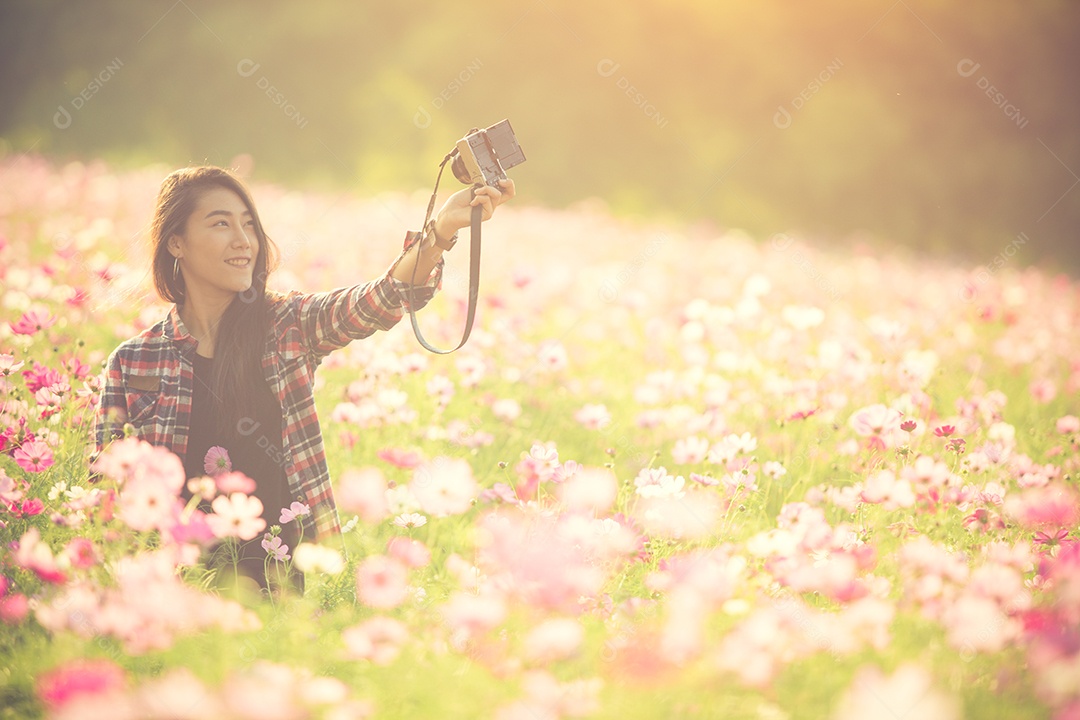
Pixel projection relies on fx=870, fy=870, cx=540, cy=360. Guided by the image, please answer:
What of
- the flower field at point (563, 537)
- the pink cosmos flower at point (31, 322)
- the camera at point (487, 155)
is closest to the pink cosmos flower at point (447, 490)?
the flower field at point (563, 537)

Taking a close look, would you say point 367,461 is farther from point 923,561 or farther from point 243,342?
point 923,561

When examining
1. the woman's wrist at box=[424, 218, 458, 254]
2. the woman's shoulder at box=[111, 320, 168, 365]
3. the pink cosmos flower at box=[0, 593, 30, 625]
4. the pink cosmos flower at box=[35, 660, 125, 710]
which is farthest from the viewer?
the woman's shoulder at box=[111, 320, 168, 365]

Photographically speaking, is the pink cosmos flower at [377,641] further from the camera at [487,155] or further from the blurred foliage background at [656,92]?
the blurred foliage background at [656,92]

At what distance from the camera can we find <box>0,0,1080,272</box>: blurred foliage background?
1082 centimetres

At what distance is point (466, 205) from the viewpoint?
1.95m

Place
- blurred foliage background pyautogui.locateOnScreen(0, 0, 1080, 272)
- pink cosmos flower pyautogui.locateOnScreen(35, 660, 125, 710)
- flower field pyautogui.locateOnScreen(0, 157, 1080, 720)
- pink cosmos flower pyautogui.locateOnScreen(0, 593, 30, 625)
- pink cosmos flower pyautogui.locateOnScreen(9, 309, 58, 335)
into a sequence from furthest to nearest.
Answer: blurred foliage background pyautogui.locateOnScreen(0, 0, 1080, 272) < pink cosmos flower pyautogui.locateOnScreen(9, 309, 58, 335) < pink cosmos flower pyautogui.locateOnScreen(0, 593, 30, 625) < flower field pyautogui.locateOnScreen(0, 157, 1080, 720) < pink cosmos flower pyautogui.locateOnScreen(35, 660, 125, 710)

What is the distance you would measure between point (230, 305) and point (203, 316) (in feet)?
0.28

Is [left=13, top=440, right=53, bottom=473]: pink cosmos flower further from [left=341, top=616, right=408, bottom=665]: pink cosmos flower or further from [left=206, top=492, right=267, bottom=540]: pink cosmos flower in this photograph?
[left=341, top=616, right=408, bottom=665]: pink cosmos flower

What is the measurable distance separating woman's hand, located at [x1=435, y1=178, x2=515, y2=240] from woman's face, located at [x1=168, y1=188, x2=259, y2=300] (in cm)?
50

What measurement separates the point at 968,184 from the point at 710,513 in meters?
11.6

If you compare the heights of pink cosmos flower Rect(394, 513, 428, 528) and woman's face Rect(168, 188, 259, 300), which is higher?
woman's face Rect(168, 188, 259, 300)

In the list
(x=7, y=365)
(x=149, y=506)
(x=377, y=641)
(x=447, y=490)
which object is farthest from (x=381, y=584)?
(x=7, y=365)

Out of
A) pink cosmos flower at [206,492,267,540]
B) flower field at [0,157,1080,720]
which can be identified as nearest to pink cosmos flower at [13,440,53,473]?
flower field at [0,157,1080,720]

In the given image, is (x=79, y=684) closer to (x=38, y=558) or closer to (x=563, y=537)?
(x=38, y=558)
